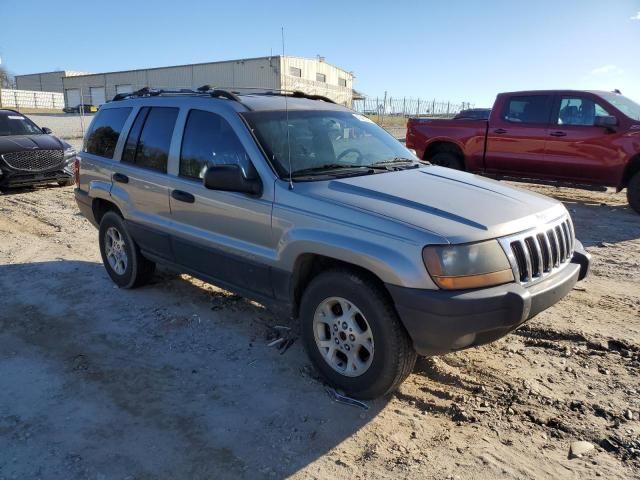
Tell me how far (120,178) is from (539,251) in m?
3.78

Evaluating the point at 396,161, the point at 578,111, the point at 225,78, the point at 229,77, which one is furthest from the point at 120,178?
the point at 225,78

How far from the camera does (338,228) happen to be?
3.14 meters

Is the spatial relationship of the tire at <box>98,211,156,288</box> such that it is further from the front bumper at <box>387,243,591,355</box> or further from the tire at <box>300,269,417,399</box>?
the front bumper at <box>387,243,591,355</box>

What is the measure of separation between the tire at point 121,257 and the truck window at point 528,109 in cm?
725

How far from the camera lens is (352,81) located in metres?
65.4

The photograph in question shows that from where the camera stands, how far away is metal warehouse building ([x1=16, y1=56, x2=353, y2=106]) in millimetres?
45719

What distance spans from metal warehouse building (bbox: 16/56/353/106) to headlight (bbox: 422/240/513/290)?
38.2 m

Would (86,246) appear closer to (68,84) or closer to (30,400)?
(30,400)

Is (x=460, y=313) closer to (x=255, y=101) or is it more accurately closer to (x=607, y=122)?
(x=255, y=101)

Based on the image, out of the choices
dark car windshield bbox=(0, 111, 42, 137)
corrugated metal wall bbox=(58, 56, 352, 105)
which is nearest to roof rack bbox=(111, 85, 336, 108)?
dark car windshield bbox=(0, 111, 42, 137)

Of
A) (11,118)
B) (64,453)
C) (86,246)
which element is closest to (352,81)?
(11,118)

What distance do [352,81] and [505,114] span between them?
5844cm

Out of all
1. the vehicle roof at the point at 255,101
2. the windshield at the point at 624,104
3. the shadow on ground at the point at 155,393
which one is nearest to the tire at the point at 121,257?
the shadow on ground at the point at 155,393

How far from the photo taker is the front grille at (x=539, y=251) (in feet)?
9.78
